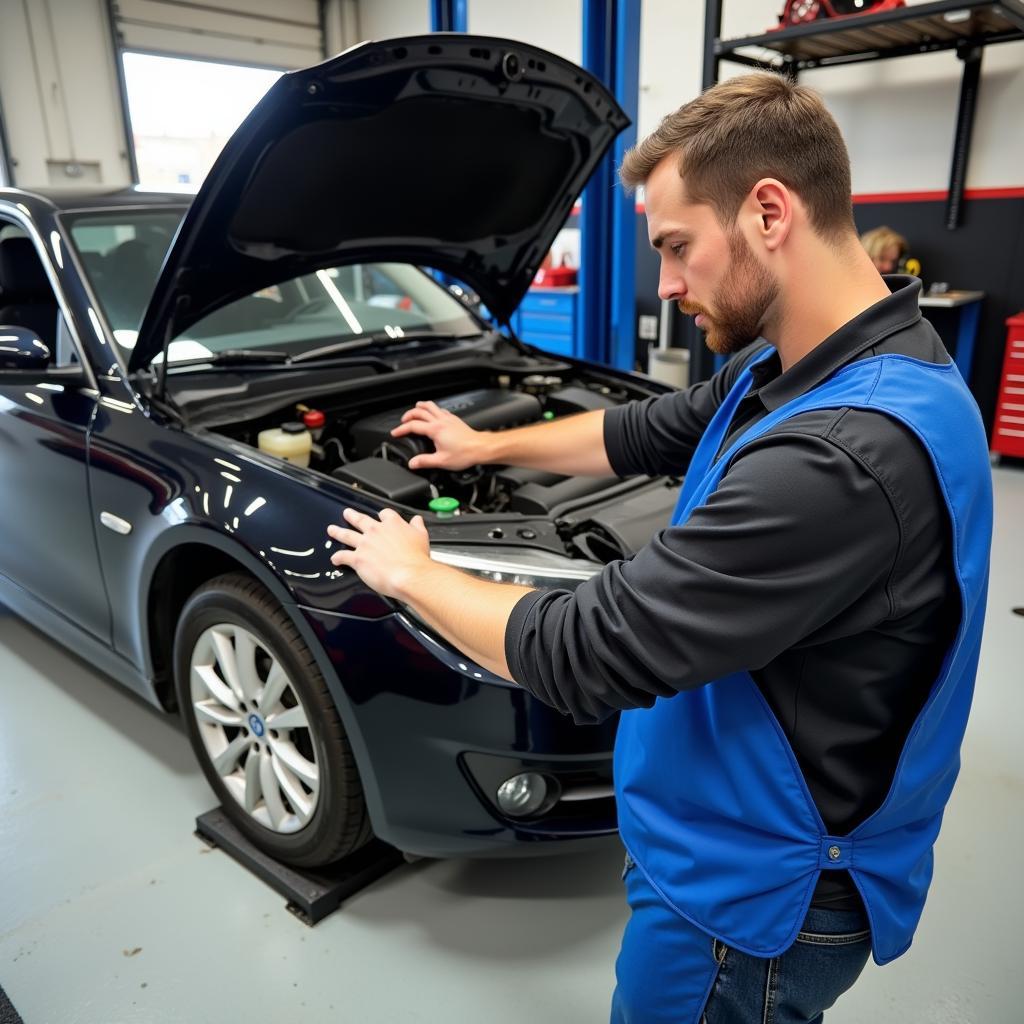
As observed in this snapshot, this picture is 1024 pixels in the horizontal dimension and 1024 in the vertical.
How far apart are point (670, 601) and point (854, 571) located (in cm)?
16

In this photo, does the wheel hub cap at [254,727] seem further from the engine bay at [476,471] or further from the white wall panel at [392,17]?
the white wall panel at [392,17]

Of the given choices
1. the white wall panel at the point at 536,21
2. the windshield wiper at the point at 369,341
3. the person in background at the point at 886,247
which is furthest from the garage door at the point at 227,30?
the windshield wiper at the point at 369,341

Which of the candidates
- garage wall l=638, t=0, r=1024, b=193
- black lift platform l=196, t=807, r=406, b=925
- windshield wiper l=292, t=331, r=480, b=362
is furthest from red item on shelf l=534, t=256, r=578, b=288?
black lift platform l=196, t=807, r=406, b=925

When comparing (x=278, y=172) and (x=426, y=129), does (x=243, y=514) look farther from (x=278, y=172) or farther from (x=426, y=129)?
(x=426, y=129)

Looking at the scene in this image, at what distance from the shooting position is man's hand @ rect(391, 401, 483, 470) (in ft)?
5.70

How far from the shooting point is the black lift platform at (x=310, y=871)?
1.65 metres

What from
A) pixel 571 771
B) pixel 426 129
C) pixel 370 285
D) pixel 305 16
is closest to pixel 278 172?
pixel 426 129

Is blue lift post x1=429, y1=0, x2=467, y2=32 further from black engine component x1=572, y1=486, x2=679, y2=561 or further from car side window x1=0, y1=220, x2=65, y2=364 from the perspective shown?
black engine component x1=572, y1=486, x2=679, y2=561

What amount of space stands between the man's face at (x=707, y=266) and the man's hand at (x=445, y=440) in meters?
0.81

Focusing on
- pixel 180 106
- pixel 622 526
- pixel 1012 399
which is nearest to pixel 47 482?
pixel 622 526

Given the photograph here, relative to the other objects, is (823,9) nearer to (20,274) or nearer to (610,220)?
(610,220)

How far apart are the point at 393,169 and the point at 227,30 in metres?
7.26

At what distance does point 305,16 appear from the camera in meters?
8.30

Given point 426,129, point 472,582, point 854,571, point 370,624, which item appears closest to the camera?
point 854,571
